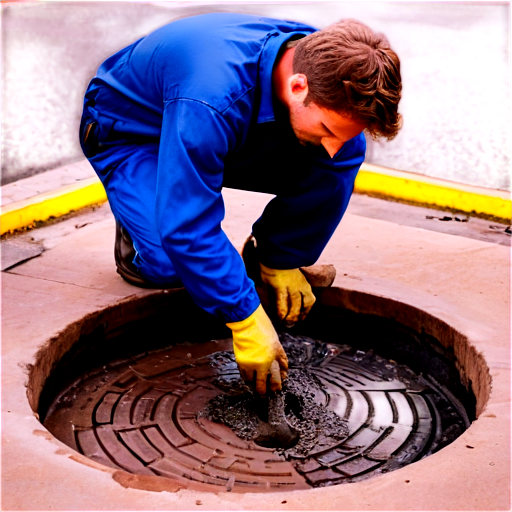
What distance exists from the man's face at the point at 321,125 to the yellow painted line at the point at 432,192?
7.23 ft

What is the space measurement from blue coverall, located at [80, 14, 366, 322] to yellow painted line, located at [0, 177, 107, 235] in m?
0.90

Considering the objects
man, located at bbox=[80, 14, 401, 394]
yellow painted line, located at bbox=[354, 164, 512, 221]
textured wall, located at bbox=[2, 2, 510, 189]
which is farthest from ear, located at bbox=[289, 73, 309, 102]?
textured wall, located at bbox=[2, 2, 510, 189]

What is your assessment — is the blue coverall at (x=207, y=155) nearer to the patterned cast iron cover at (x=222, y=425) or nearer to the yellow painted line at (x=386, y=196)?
the patterned cast iron cover at (x=222, y=425)

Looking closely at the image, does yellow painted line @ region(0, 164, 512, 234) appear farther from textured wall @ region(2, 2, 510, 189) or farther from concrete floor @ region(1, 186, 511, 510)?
textured wall @ region(2, 2, 510, 189)

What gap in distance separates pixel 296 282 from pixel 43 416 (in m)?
1.07

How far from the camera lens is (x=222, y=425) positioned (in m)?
2.56

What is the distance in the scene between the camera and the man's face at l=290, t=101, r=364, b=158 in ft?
7.51

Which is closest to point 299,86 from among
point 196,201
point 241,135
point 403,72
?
point 241,135

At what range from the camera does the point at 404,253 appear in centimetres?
347

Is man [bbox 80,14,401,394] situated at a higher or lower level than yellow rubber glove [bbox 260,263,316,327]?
higher

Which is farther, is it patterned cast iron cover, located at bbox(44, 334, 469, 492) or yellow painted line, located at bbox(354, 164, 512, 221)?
yellow painted line, located at bbox(354, 164, 512, 221)

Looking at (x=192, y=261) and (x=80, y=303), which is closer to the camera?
(x=192, y=261)

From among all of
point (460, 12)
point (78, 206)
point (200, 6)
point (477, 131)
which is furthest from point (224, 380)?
point (460, 12)

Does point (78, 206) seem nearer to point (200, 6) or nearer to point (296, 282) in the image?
point (296, 282)
